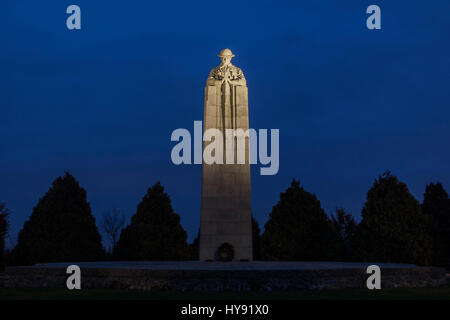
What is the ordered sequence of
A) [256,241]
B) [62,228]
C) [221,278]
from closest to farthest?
[221,278], [62,228], [256,241]

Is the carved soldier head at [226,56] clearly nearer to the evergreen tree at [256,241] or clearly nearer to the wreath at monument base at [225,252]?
the wreath at monument base at [225,252]

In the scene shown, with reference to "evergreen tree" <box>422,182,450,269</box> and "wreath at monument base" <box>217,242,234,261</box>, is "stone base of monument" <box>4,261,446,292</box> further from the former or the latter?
"evergreen tree" <box>422,182,450,269</box>

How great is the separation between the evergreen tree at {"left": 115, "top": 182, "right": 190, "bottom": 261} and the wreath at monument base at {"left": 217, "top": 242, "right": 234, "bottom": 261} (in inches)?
294

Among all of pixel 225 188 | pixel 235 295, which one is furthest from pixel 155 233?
pixel 235 295

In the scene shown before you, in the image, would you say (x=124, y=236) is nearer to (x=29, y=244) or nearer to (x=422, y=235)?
(x=29, y=244)

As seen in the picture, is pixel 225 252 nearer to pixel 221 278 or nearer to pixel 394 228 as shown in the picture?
pixel 221 278

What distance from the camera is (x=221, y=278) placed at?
54.3 ft

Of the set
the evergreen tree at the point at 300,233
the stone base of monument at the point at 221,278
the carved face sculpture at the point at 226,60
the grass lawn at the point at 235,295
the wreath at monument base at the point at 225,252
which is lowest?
the grass lawn at the point at 235,295

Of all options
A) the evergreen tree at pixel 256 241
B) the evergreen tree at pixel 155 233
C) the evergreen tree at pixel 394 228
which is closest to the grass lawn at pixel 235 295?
the evergreen tree at pixel 394 228

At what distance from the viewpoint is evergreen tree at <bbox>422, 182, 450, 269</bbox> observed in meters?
29.9

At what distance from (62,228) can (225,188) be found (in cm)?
1148

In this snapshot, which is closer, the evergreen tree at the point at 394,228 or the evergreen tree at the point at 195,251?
the evergreen tree at the point at 394,228

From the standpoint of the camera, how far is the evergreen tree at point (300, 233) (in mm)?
29875
